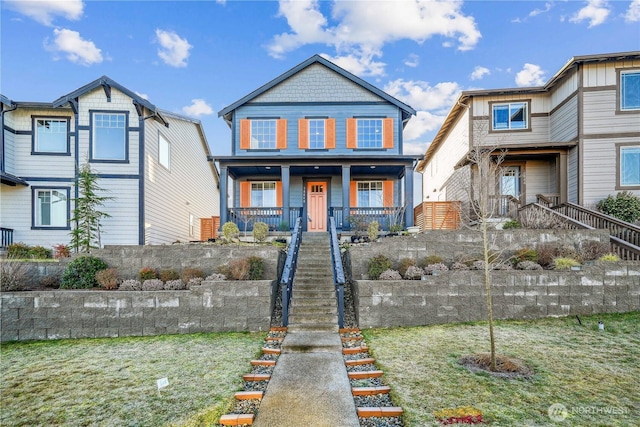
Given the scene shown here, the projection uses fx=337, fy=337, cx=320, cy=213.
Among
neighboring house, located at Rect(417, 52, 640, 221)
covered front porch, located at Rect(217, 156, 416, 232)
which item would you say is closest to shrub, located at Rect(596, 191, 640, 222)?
neighboring house, located at Rect(417, 52, 640, 221)

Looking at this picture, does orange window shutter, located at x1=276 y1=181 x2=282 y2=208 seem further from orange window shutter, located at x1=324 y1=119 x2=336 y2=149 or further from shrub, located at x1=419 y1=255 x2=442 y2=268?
shrub, located at x1=419 y1=255 x2=442 y2=268

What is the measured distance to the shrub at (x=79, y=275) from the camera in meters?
8.35

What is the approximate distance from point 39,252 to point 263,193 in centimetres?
873

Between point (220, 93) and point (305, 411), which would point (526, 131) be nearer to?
point (305, 411)

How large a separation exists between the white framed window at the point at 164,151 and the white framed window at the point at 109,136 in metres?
1.71

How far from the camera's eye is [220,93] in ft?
73.6

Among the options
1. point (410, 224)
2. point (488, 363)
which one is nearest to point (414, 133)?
point (410, 224)

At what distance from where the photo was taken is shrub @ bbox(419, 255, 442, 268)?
29.7 ft

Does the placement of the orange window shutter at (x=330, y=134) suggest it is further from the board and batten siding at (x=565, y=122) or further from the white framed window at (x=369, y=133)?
the board and batten siding at (x=565, y=122)

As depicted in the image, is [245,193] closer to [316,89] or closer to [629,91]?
[316,89]

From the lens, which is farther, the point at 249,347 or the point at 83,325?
the point at 83,325

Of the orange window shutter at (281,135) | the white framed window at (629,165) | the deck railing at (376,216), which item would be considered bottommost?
the deck railing at (376,216)

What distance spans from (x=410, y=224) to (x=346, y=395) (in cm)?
1046

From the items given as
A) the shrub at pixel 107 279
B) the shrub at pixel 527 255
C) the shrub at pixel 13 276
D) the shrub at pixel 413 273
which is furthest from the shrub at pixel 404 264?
the shrub at pixel 13 276
